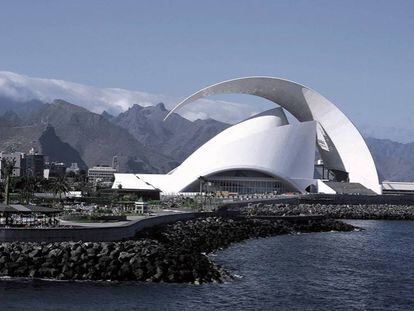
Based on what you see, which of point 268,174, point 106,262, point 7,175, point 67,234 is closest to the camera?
point 106,262

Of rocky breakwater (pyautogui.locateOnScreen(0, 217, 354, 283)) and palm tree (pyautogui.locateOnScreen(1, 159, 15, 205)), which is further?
palm tree (pyautogui.locateOnScreen(1, 159, 15, 205))

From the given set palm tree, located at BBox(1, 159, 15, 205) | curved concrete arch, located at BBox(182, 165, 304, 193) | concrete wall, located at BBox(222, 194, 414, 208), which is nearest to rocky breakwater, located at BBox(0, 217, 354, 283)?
palm tree, located at BBox(1, 159, 15, 205)

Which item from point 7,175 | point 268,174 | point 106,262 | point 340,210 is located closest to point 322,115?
point 268,174

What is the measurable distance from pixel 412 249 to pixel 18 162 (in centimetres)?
15378

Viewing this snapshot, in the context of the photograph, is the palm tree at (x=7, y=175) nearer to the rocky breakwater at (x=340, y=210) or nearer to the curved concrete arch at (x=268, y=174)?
the rocky breakwater at (x=340, y=210)

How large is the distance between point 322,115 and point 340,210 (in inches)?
652

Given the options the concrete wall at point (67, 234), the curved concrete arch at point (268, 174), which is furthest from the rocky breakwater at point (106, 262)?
the curved concrete arch at point (268, 174)

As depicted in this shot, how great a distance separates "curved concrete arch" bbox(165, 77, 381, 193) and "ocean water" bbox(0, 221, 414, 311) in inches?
1641

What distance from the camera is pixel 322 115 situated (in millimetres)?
84062

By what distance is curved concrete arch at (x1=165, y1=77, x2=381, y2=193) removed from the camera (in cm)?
8062

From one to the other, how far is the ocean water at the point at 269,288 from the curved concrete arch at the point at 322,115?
41.7 metres

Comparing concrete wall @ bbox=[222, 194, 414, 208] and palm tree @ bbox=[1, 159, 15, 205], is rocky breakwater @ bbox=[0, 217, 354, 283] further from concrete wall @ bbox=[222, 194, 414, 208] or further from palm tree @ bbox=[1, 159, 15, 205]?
concrete wall @ bbox=[222, 194, 414, 208]

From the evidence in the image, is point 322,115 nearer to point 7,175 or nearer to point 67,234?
point 7,175

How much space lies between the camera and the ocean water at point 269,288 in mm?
23656
